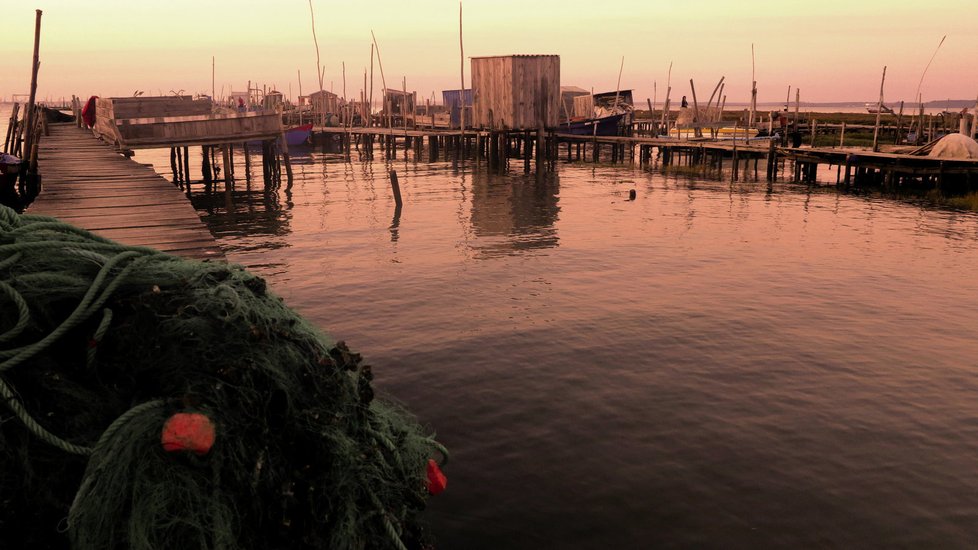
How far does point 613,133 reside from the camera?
51531 millimetres

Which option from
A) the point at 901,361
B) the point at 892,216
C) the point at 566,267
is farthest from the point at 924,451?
the point at 892,216

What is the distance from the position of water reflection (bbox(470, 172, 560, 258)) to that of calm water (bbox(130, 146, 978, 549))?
0.19m

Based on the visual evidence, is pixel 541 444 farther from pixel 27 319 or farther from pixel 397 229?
pixel 397 229

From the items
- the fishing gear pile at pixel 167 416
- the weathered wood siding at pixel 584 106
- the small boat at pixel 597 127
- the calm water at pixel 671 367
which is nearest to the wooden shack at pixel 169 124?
the calm water at pixel 671 367

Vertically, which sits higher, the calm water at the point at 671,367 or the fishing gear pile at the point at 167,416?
the fishing gear pile at the point at 167,416

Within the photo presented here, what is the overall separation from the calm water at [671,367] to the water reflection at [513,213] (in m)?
0.20

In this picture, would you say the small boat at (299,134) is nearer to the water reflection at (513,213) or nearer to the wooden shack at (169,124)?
the water reflection at (513,213)

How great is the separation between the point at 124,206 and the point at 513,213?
15.3m

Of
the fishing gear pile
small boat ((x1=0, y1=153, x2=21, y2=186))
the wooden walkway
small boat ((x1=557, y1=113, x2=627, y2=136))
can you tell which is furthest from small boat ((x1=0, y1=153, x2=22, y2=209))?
small boat ((x1=557, y1=113, x2=627, y2=136))

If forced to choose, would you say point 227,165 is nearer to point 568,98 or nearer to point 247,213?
point 247,213

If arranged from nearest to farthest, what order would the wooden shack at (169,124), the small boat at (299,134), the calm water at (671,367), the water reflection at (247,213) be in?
the calm water at (671,367), the water reflection at (247,213), the wooden shack at (169,124), the small boat at (299,134)

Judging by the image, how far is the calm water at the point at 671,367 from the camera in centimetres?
636

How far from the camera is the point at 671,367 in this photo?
9.69 meters

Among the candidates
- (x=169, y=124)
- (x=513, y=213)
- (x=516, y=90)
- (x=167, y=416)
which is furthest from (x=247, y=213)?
(x=167, y=416)
